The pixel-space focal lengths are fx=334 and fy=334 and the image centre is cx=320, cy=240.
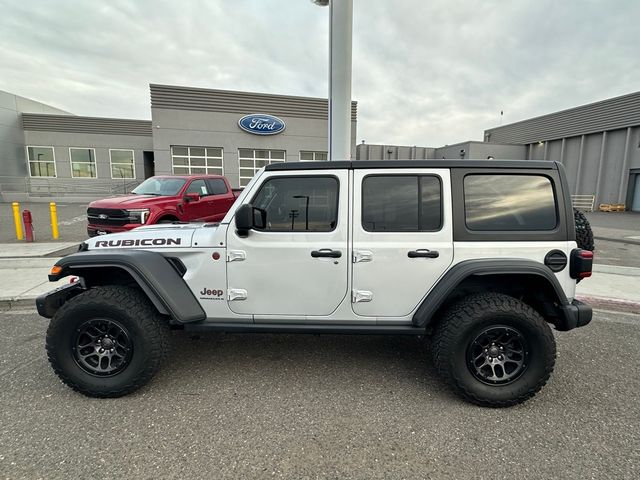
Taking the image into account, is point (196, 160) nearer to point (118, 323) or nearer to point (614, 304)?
point (118, 323)

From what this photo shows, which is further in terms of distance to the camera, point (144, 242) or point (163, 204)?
point (163, 204)

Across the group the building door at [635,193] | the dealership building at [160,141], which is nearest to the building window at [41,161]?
the dealership building at [160,141]

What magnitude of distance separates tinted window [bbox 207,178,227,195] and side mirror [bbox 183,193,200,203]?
0.72m

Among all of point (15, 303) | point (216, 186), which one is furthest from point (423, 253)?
point (216, 186)

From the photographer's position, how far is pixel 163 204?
7.16 m

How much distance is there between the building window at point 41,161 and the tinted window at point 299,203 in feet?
91.8

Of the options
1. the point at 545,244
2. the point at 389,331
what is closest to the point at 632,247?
the point at 545,244

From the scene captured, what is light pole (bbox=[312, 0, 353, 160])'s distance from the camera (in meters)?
6.70

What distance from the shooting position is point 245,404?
2.63 m

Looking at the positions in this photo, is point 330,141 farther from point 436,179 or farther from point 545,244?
point 545,244

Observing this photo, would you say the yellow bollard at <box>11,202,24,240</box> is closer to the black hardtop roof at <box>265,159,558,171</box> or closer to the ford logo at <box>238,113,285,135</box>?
the black hardtop roof at <box>265,159,558,171</box>

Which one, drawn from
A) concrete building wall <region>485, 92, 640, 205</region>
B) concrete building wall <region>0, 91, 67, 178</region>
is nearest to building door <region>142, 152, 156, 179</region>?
concrete building wall <region>0, 91, 67, 178</region>

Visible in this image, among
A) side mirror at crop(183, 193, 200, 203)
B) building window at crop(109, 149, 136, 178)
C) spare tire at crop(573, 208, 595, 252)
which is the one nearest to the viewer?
spare tire at crop(573, 208, 595, 252)

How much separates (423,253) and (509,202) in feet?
2.81
